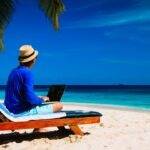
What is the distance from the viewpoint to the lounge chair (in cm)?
653

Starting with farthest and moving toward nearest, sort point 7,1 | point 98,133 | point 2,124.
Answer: point 7,1
point 98,133
point 2,124

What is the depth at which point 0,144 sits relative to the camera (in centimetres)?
679

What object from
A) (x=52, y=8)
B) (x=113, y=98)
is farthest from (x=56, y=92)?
(x=113, y=98)

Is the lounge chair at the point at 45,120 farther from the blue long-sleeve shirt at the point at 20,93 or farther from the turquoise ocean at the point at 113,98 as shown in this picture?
the turquoise ocean at the point at 113,98

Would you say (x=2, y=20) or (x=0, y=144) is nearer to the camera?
(x=0, y=144)

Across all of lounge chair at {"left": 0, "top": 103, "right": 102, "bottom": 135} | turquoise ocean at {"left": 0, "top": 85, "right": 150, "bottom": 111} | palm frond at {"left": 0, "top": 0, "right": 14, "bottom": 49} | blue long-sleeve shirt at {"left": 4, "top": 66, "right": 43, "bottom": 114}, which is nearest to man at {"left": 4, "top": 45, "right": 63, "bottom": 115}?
blue long-sleeve shirt at {"left": 4, "top": 66, "right": 43, "bottom": 114}

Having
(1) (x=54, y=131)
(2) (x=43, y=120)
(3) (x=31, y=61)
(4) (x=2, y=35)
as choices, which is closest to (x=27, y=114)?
(2) (x=43, y=120)

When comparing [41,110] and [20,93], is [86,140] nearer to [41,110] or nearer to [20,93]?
[41,110]

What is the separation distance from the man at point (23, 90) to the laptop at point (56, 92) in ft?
1.55

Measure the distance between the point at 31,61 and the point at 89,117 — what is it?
1.26 metres

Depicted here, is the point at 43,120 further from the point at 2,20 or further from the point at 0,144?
the point at 2,20

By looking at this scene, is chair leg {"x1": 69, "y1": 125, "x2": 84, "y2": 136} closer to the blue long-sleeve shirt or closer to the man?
the man

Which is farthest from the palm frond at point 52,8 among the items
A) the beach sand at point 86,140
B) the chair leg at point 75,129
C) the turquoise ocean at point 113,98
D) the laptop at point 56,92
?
the turquoise ocean at point 113,98

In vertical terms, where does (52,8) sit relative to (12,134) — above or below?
above
